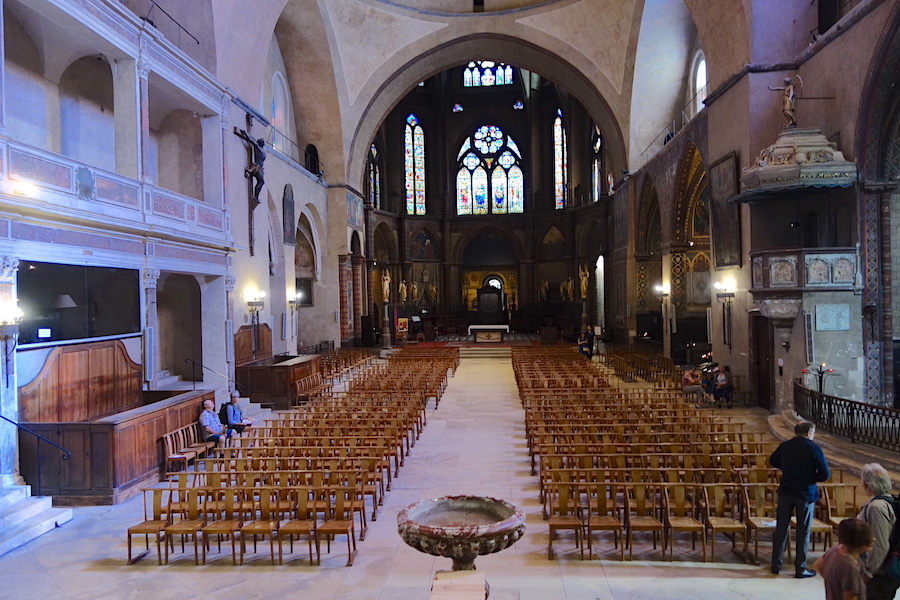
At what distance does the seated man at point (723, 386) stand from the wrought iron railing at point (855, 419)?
3.33 meters

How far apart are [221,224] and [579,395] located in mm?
10318

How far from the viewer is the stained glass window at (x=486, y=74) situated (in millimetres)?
40906

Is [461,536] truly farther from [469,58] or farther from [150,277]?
[469,58]

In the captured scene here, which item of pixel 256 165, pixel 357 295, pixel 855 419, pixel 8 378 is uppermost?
pixel 256 165

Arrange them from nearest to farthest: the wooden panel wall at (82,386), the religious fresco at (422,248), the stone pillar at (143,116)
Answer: the wooden panel wall at (82,386)
the stone pillar at (143,116)
the religious fresco at (422,248)

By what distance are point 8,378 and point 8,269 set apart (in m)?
1.58

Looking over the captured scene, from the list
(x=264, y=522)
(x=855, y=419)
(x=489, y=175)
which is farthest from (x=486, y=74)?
(x=264, y=522)

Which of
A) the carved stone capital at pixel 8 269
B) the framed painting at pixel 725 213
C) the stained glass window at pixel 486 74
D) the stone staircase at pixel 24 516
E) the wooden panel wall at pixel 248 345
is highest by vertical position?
the stained glass window at pixel 486 74

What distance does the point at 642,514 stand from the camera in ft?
21.7

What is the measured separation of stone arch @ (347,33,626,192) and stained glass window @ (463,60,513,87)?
1052cm

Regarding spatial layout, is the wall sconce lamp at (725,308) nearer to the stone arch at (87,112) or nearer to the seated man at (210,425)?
the seated man at (210,425)

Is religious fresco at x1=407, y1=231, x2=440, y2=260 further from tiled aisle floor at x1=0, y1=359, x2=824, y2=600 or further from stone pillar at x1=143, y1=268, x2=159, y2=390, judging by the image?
tiled aisle floor at x1=0, y1=359, x2=824, y2=600

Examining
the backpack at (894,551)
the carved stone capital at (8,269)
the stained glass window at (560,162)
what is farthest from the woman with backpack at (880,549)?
the stained glass window at (560,162)

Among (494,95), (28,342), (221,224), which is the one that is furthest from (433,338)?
(28,342)
